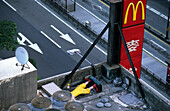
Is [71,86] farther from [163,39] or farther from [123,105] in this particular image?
[163,39]

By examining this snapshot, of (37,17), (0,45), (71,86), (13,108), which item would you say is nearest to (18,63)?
(13,108)

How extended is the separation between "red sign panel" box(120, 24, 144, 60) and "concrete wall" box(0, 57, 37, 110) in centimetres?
1046

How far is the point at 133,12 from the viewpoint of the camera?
1435 inches

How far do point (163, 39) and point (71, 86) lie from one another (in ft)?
71.9

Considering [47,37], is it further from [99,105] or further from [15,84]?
[15,84]

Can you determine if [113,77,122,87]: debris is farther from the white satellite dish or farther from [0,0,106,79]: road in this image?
[0,0,106,79]: road

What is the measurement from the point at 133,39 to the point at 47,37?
1892cm

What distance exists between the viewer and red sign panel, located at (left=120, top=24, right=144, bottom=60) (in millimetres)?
37125

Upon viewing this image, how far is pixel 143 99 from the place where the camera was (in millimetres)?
34875

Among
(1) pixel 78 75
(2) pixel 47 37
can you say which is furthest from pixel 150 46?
(1) pixel 78 75

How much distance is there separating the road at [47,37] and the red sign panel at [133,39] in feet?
38.9

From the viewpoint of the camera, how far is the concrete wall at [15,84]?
28.5 m

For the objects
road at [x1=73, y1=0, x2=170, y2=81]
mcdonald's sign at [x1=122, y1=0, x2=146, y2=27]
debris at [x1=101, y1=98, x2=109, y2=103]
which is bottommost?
road at [x1=73, y1=0, x2=170, y2=81]

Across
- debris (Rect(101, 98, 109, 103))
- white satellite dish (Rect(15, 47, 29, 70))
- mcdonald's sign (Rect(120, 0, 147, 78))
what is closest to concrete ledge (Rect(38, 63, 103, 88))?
mcdonald's sign (Rect(120, 0, 147, 78))
